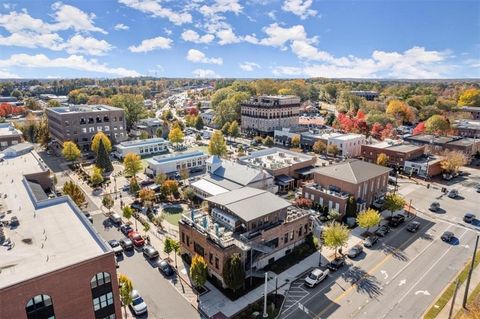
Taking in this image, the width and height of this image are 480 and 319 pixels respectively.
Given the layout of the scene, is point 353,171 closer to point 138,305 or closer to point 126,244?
point 126,244

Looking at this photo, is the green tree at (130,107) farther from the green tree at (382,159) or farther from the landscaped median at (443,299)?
the landscaped median at (443,299)

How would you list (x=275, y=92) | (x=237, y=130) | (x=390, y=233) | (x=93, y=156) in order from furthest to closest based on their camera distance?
(x=275, y=92), (x=237, y=130), (x=93, y=156), (x=390, y=233)

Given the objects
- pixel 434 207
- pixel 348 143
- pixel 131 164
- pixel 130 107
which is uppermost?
pixel 130 107

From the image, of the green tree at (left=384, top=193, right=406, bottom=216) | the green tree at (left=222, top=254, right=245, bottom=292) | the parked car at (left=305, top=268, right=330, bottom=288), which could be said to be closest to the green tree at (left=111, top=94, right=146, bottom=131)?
the green tree at (left=384, top=193, right=406, bottom=216)

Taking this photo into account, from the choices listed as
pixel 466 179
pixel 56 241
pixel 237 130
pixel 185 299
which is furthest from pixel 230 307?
pixel 237 130

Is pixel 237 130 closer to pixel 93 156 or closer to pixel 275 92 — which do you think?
pixel 93 156

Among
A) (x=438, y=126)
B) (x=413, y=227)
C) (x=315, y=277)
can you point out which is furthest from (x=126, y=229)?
(x=438, y=126)
